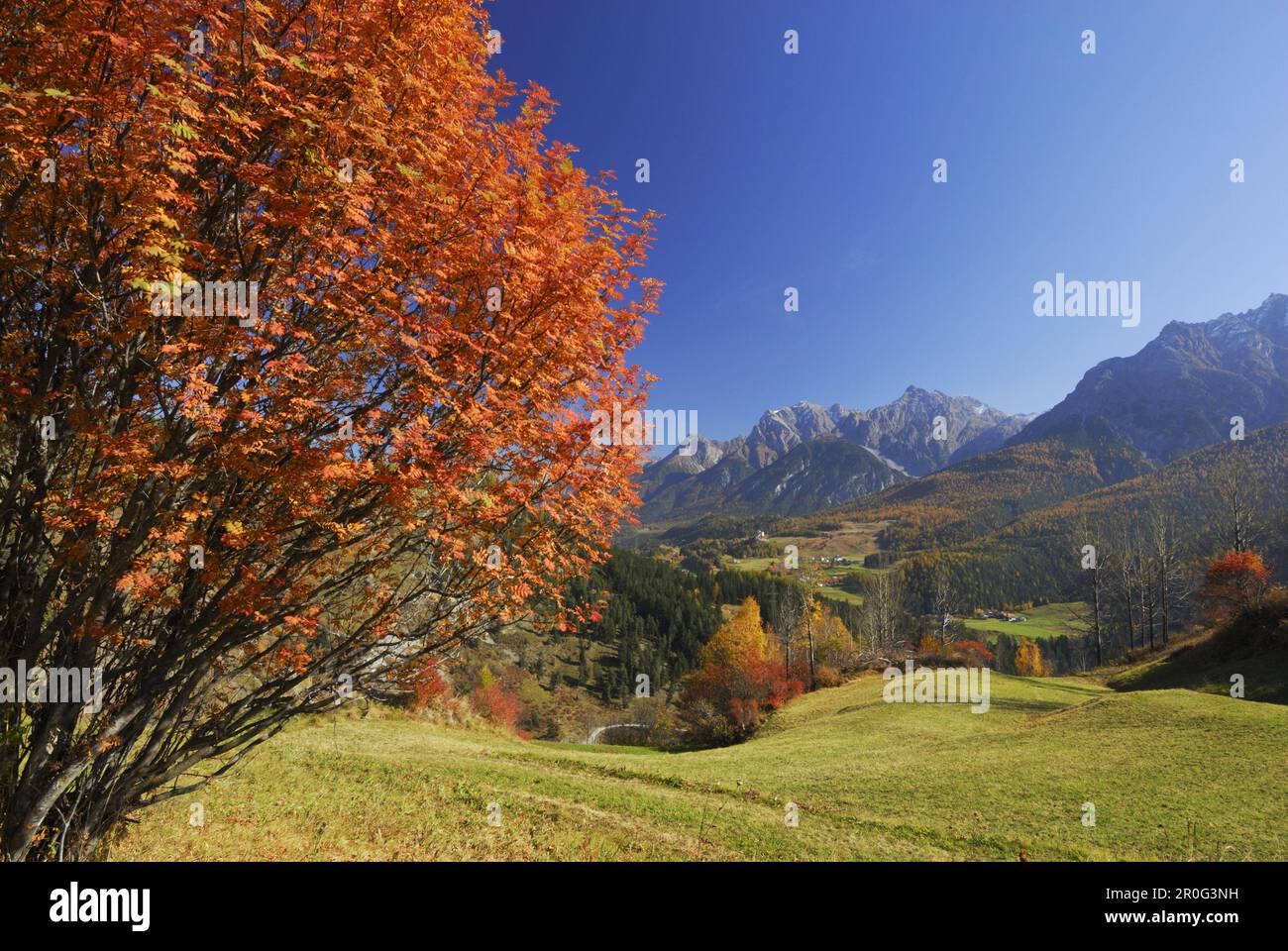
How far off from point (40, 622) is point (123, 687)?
105 centimetres

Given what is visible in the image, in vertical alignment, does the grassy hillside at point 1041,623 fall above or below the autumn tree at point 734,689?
below

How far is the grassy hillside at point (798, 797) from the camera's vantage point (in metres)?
9.30

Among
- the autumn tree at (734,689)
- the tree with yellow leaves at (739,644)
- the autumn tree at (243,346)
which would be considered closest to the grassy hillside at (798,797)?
the autumn tree at (243,346)

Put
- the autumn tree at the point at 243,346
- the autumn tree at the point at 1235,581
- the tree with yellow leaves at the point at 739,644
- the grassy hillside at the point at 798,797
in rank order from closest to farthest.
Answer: the autumn tree at the point at 243,346 < the grassy hillside at the point at 798,797 < the autumn tree at the point at 1235,581 < the tree with yellow leaves at the point at 739,644

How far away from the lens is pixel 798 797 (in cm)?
1698

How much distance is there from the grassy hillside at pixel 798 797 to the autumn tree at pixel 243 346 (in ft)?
11.2

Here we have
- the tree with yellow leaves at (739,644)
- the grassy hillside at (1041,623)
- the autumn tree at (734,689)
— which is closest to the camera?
the autumn tree at (734,689)

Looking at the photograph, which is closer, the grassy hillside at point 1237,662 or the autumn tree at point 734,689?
the grassy hillside at point 1237,662

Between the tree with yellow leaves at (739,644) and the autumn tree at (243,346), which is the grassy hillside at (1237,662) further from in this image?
the autumn tree at (243,346)

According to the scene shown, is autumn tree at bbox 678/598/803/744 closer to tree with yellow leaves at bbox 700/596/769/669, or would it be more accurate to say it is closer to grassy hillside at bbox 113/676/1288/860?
tree with yellow leaves at bbox 700/596/769/669

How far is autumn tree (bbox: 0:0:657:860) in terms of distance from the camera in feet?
14.9

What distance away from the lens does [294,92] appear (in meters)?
5.20

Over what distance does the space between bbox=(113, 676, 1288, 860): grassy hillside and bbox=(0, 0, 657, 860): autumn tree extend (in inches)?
135
